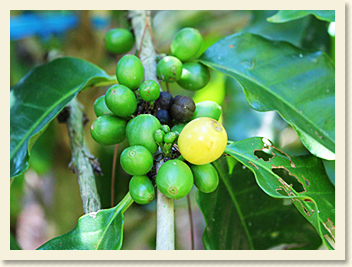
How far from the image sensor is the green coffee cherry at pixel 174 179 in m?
0.88

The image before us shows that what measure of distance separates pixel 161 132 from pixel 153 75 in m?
0.42

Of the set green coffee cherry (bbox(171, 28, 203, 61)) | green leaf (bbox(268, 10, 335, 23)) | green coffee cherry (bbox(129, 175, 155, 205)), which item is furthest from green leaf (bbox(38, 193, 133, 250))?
green leaf (bbox(268, 10, 335, 23))

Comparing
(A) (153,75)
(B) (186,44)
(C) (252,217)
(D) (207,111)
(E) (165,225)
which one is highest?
(B) (186,44)

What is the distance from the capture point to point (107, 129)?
105cm

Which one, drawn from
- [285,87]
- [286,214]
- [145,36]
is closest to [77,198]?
[145,36]

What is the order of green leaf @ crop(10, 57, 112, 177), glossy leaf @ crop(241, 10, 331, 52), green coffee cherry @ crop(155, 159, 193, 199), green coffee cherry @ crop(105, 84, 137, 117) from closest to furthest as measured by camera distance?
green coffee cherry @ crop(155, 159, 193, 199), green coffee cherry @ crop(105, 84, 137, 117), green leaf @ crop(10, 57, 112, 177), glossy leaf @ crop(241, 10, 331, 52)

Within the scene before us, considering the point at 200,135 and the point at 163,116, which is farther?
the point at 163,116

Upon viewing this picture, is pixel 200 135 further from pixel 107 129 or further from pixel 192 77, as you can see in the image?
pixel 192 77

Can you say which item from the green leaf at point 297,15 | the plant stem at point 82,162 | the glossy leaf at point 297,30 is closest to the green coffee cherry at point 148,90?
the plant stem at point 82,162

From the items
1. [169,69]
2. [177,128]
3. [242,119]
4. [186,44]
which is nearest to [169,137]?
[177,128]

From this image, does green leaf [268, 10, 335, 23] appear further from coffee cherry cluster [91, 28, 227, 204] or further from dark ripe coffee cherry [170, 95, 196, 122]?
dark ripe coffee cherry [170, 95, 196, 122]

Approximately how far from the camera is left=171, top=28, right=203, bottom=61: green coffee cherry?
1302mm

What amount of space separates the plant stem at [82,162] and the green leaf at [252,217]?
54cm
